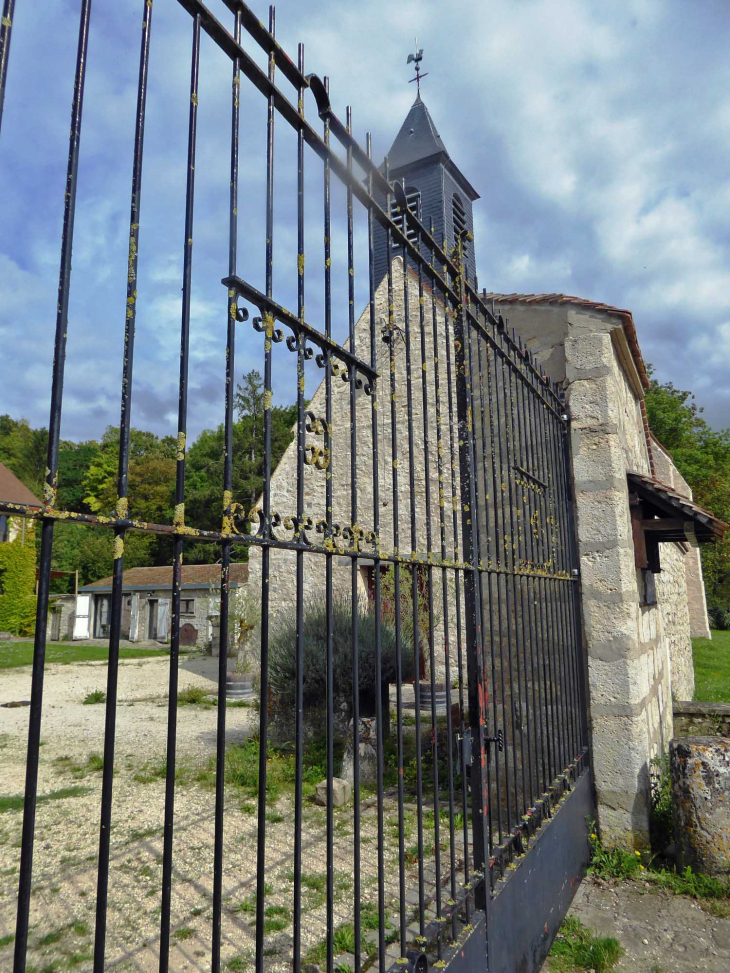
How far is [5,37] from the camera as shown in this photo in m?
0.99

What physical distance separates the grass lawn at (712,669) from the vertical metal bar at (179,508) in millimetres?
7606

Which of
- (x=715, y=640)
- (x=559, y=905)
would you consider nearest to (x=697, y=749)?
(x=559, y=905)

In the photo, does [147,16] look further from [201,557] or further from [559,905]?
[201,557]

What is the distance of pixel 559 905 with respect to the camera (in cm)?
332

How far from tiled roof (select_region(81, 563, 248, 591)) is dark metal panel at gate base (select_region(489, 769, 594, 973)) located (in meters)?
14.1

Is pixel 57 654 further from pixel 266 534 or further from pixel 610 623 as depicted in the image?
pixel 266 534

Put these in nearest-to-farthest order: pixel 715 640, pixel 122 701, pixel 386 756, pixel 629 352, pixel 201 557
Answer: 1. pixel 629 352
2. pixel 386 756
3. pixel 122 701
4. pixel 715 640
5. pixel 201 557

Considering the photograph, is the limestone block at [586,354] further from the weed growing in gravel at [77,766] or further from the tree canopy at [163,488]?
the tree canopy at [163,488]

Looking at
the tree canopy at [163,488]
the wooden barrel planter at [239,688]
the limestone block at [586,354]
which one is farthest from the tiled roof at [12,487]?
the tree canopy at [163,488]

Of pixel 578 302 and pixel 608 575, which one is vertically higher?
pixel 578 302

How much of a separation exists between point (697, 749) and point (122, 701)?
1003 cm

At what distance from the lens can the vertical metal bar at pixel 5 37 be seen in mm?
967

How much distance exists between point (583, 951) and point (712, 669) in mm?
10981

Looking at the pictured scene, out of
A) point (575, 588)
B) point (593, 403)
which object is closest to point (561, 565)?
point (575, 588)
